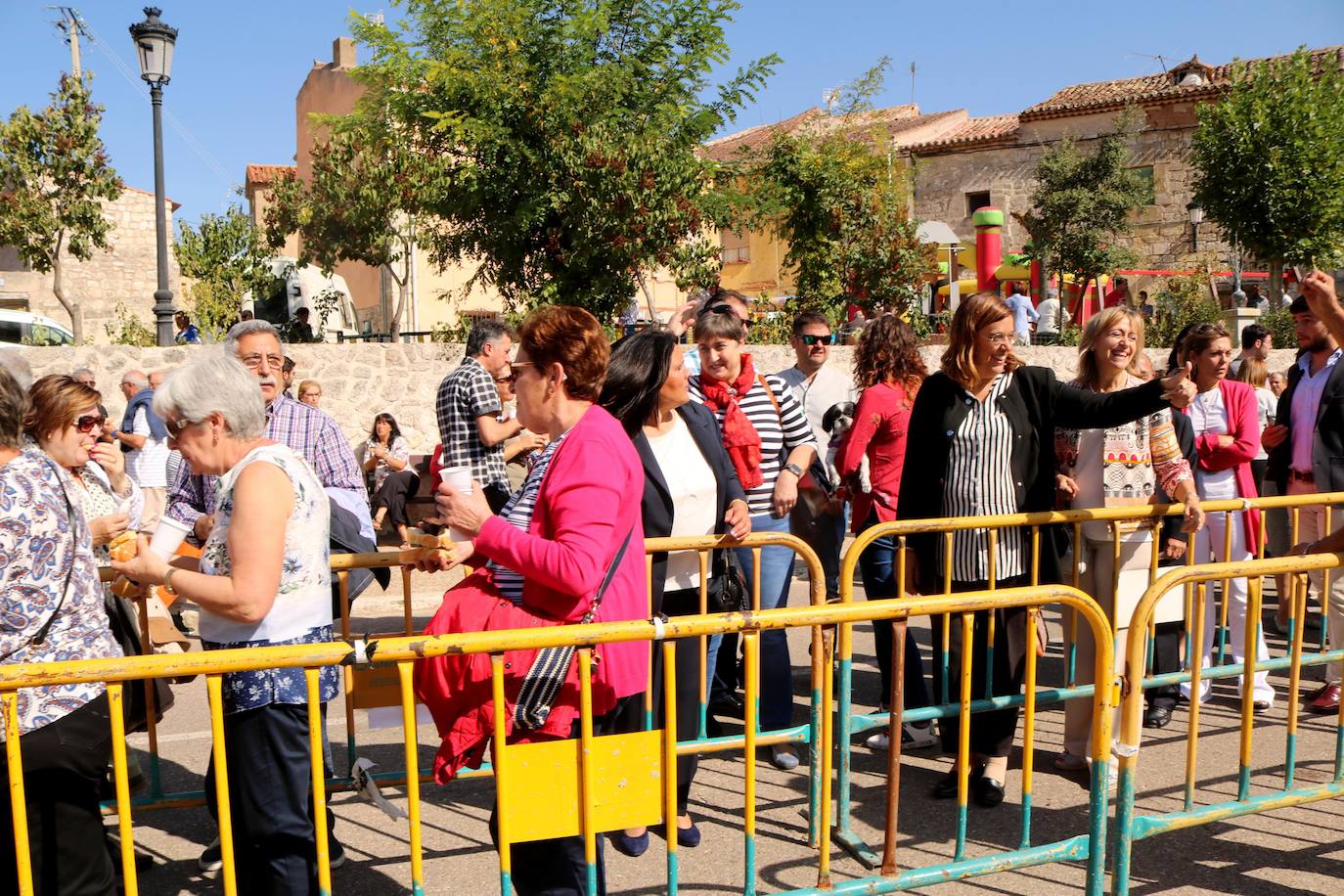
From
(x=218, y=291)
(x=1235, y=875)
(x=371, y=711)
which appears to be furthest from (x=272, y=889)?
(x=218, y=291)

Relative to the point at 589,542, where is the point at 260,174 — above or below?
above

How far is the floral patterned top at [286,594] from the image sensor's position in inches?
111

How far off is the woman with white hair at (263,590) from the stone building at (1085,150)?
26.8 metres

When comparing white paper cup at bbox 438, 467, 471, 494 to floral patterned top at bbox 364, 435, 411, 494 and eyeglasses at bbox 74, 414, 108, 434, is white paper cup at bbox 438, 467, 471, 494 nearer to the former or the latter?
eyeglasses at bbox 74, 414, 108, 434

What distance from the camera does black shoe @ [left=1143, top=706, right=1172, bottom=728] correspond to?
526cm

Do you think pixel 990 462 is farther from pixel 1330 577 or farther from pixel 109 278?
pixel 109 278

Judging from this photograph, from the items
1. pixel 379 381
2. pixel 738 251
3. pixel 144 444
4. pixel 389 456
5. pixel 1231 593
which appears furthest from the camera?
pixel 738 251

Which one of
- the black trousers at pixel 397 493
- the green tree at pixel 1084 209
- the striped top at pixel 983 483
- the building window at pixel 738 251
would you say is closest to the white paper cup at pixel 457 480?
the striped top at pixel 983 483

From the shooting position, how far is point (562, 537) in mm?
2664

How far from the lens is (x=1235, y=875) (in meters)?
3.72

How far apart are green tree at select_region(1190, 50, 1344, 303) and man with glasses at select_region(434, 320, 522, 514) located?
23749 mm

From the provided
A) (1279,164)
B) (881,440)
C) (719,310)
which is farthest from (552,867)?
(1279,164)

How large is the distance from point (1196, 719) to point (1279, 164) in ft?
80.4

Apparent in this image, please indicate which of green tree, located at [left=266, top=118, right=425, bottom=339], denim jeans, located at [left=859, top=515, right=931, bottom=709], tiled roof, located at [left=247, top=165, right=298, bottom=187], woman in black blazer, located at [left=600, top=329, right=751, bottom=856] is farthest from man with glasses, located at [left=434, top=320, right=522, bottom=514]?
tiled roof, located at [left=247, top=165, right=298, bottom=187]
